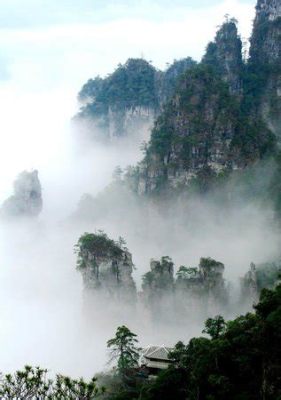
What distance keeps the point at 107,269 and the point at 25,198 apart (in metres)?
28.0

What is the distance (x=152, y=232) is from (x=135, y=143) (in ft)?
92.2

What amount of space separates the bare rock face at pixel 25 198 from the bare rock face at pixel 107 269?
26365mm

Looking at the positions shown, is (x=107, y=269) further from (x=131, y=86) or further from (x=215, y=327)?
(x=131, y=86)

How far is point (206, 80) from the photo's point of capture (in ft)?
239

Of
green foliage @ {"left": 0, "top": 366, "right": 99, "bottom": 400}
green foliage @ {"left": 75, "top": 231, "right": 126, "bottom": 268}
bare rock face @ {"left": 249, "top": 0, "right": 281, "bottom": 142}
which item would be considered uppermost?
bare rock face @ {"left": 249, "top": 0, "right": 281, "bottom": 142}

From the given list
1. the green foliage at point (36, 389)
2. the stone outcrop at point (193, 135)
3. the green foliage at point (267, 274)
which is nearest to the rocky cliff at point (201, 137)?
the stone outcrop at point (193, 135)

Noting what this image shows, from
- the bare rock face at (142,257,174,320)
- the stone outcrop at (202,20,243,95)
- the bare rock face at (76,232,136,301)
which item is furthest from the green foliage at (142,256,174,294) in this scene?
the stone outcrop at (202,20,243,95)

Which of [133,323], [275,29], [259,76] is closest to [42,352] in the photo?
[133,323]

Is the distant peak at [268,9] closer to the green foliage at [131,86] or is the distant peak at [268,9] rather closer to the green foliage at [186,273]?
the green foliage at [131,86]

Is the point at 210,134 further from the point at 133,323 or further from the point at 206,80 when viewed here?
the point at 133,323

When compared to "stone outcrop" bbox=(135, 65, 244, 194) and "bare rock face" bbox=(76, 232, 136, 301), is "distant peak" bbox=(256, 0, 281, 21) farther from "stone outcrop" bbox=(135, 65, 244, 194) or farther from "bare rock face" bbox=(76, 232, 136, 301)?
"bare rock face" bbox=(76, 232, 136, 301)

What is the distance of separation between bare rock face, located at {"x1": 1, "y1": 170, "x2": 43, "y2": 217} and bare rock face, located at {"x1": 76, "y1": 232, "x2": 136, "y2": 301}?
26.4 m

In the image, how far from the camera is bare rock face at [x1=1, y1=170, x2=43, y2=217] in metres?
84.9

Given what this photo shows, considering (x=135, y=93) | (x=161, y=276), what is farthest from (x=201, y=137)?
(x=135, y=93)
